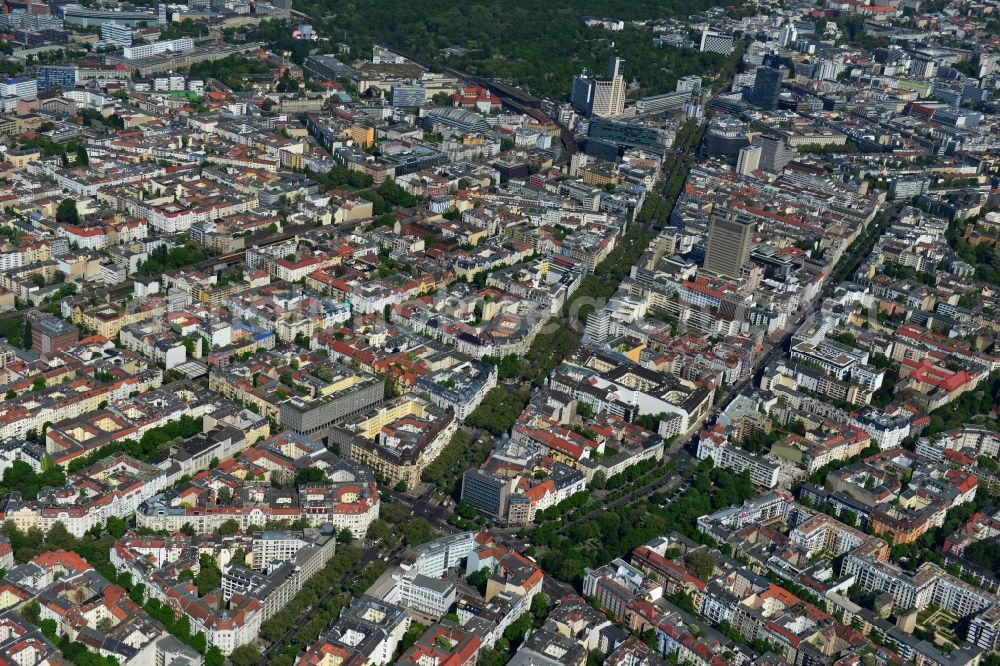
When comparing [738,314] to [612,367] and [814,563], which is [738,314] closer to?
[612,367]

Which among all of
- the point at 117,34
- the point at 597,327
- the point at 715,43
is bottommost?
the point at 597,327

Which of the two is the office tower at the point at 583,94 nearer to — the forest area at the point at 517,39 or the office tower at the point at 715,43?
the forest area at the point at 517,39

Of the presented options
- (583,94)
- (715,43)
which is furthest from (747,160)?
(715,43)

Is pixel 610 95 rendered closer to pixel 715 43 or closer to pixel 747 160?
pixel 747 160

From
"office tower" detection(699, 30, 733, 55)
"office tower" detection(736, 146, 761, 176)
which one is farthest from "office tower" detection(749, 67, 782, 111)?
"office tower" detection(736, 146, 761, 176)

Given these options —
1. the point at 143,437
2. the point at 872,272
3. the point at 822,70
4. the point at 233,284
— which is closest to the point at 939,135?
the point at 822,70

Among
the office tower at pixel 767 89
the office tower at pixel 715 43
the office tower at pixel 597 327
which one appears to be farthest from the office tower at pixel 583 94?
the office tower at pixel 597 327
